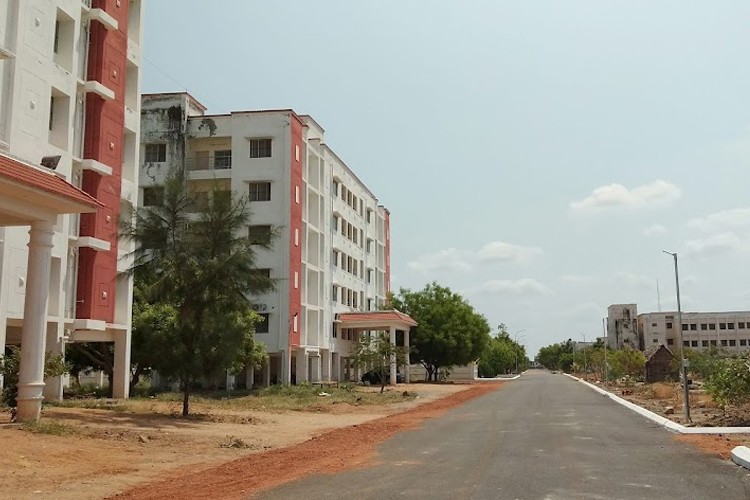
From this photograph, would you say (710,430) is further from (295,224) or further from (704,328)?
(704,328)

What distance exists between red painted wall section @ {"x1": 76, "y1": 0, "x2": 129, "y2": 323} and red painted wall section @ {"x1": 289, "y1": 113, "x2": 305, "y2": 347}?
17031 mm

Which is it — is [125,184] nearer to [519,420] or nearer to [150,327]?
[150,327]

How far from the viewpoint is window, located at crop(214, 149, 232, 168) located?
4778cm

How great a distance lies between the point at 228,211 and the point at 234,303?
3.12 m

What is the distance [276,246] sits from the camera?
152ft

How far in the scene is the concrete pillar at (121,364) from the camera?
30500 millimetres

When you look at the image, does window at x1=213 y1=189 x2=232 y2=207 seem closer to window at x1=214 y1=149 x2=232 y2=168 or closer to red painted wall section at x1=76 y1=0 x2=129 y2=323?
red painted wall section at x1=76 y1=0 x2=129 y2=323

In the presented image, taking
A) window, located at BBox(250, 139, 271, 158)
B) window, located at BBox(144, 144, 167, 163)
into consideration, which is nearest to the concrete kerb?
window, located at BBox(250, 139, 271, 158)

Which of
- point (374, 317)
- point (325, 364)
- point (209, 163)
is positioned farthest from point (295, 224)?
point (325, 364)

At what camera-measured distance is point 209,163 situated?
4797 centimetres

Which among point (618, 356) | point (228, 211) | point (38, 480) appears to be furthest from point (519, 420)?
point (618, 356)

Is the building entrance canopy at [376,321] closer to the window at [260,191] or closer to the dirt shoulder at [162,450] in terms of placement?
the window at [260,191]

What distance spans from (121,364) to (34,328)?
45.4ft

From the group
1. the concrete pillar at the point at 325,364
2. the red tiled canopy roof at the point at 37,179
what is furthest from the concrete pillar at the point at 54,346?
the concrete pillar at the point at 325,364
